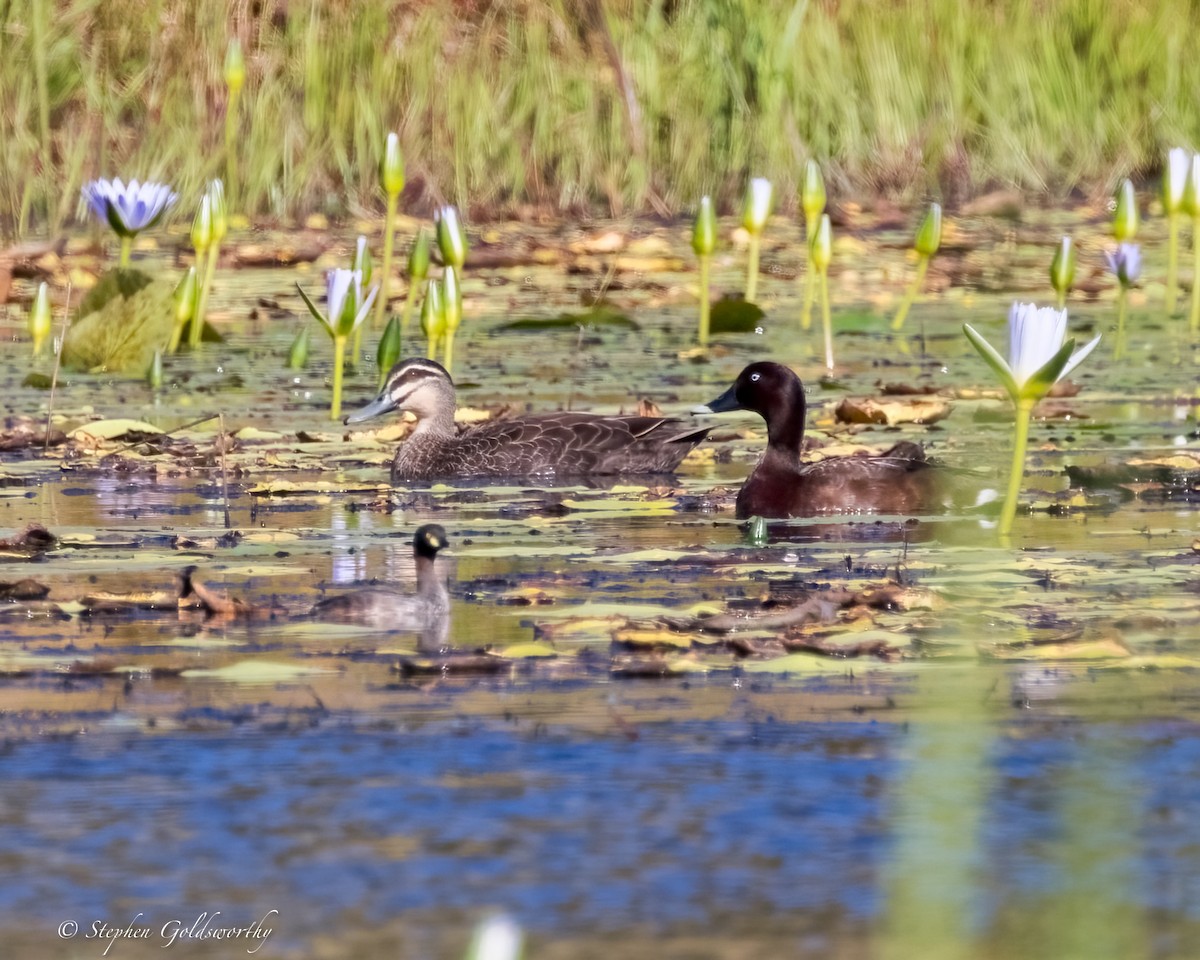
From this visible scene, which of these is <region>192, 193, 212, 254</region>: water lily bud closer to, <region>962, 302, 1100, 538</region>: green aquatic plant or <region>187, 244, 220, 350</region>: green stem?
<region>187, 244, 220, 350</region>: green stem

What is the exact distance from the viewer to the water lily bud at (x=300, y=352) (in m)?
10.0

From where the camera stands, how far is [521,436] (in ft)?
26.7

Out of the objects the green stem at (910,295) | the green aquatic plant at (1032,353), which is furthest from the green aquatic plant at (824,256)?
the green aquatic plant at (1032,353)

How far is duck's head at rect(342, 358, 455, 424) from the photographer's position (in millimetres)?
8578

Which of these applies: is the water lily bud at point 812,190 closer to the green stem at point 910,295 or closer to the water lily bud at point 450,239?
the green stem at point 910,295

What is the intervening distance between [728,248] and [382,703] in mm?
9931

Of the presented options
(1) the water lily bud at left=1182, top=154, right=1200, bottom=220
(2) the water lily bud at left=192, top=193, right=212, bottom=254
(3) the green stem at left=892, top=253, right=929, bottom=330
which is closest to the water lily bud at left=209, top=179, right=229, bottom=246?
(2) the water lily bud at left=192, top=193, right=212, bottom=254

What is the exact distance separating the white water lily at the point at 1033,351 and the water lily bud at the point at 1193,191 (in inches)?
168

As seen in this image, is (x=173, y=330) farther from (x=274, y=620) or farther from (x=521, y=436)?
(x=274, y=620)

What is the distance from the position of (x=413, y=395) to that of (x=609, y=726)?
4.73 m

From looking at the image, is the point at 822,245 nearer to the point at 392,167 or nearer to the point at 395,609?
the point at 392,167

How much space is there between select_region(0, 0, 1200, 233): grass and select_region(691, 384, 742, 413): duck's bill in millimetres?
5788

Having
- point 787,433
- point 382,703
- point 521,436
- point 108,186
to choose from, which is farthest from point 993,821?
point 108,186

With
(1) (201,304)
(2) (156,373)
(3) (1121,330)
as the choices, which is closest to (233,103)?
(1) (201,304)
